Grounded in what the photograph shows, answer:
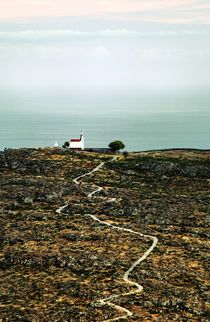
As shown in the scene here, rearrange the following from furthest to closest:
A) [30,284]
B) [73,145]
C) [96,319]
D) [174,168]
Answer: [73,145], [174,168], [30,284], [96,319]

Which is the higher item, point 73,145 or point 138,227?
point 73,145

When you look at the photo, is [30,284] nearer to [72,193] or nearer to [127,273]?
[127,273]

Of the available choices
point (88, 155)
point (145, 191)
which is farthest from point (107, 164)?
point (145, 191)

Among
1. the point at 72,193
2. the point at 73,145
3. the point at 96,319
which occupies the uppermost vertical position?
the point at 73,145

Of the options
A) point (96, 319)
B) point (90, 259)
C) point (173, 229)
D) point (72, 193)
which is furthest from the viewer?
point (72, 193)

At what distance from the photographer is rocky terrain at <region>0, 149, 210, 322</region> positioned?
3188cm

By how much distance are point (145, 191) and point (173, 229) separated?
52.0 feet

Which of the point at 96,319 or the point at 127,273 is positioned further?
the point at 127,273

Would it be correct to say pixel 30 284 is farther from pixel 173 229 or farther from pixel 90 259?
pixel 173 229

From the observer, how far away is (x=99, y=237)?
4512 cm

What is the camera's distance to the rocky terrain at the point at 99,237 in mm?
31875

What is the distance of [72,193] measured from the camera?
62406 millimetres

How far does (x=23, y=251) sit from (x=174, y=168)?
36.6m

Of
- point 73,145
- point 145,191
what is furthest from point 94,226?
point 73,145
